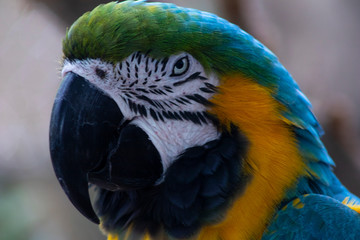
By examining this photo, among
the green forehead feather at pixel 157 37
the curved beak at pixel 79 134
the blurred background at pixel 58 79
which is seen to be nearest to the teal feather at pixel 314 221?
the green forehead feather at pixel 157 37

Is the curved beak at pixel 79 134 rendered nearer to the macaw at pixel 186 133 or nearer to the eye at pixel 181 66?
the macaw at pixel 186 133

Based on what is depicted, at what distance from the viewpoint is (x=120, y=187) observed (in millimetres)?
1327

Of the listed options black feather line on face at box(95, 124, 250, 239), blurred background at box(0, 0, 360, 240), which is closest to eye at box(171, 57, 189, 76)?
black feather line on face at box(95, 124, 250, 239)

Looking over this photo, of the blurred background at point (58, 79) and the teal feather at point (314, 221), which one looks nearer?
the teal feather at point (314, 221)

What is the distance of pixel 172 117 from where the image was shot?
1337 millimetres

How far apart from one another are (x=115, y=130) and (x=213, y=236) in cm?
42

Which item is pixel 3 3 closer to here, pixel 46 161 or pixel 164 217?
pixel 46 161

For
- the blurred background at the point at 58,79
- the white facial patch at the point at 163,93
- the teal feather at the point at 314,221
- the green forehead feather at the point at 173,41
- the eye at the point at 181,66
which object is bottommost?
the blurred background at the point at 58,79

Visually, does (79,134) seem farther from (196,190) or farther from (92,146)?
(196,190)

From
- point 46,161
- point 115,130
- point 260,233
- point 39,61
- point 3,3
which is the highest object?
point 115,130

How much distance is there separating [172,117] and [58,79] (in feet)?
6.28

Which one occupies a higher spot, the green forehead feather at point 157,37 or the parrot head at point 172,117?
the green forehead feather at point 157,37

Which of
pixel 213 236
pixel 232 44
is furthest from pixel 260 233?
pixel 232 44

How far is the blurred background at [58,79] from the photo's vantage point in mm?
2723
